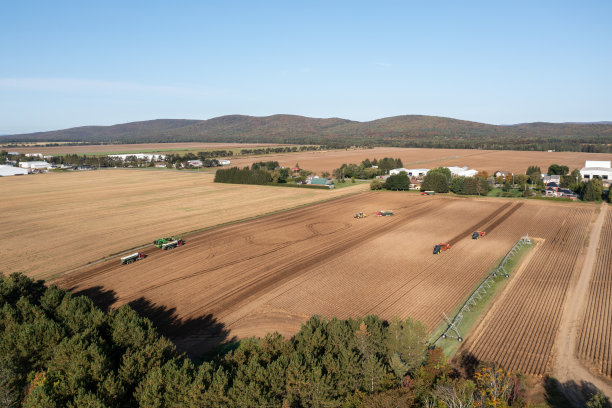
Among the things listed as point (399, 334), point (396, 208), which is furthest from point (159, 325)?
point (396, 208)

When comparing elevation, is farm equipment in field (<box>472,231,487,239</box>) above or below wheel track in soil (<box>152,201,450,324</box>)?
above

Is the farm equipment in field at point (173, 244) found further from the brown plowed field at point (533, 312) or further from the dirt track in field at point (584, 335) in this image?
the dirt track in field at point (584, 335)

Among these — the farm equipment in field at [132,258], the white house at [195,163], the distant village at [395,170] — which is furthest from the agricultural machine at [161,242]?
the white house at [195,163]

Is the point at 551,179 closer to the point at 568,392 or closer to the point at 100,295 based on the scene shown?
the point at 568,392

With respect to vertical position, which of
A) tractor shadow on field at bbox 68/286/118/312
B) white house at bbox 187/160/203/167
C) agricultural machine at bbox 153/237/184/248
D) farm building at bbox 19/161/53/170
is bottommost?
tractor shadow on field at bbox 68/286/118/312

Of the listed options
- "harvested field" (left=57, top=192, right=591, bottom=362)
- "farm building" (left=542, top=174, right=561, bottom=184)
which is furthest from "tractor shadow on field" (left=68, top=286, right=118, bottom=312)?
"farm building" (left=542, top=174, right=561, bottom=184)

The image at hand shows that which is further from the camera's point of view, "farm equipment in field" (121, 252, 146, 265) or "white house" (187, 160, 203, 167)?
"white house" (187, 160, 203, 167)

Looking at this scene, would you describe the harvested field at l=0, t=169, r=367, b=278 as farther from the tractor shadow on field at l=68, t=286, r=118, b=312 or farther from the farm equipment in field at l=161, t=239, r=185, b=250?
the tractor shadow on field at l=68, t=286, r=118, b=312
